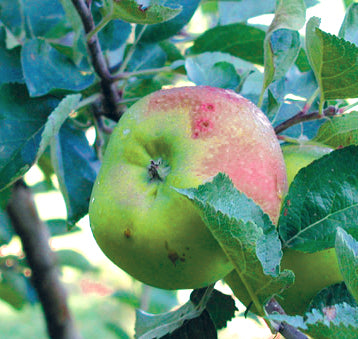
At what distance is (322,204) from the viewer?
2.04ft

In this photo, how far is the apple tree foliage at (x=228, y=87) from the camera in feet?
1.73

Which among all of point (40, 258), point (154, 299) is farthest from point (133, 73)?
point (154, 299)

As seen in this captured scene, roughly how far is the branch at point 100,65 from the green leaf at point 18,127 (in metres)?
0.09

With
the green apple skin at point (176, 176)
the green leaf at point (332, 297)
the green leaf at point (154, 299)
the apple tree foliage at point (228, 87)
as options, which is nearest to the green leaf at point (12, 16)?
the apple tree foliage at point (228, 87)

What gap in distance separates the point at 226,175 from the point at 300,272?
0.69ft

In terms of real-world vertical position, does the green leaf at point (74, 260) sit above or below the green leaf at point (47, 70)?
below

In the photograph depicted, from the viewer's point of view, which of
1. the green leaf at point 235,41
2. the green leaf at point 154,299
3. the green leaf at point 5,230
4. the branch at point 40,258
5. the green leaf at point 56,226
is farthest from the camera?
the green leaf at point 154,299

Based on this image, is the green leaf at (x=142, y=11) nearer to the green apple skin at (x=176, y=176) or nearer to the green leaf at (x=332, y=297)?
the green apple skin at (x=176, y=176)

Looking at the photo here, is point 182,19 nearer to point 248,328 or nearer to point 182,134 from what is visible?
point 182,134

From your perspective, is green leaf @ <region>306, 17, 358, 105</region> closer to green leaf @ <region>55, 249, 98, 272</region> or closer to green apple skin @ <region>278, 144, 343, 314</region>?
green apple skin @ <region>278, 144, 343, 314</region>

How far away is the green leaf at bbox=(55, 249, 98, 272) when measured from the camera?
1753 mm

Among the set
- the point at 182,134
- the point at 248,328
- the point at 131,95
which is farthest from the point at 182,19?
the point at 248,328

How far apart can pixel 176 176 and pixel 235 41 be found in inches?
19.0

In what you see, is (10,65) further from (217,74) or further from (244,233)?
(244,233)
